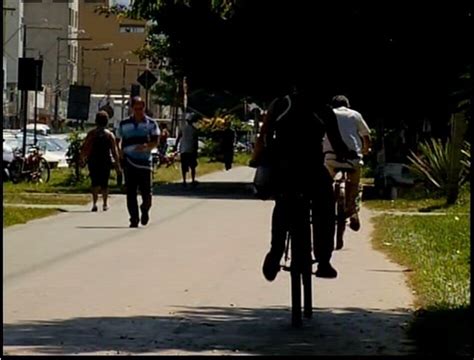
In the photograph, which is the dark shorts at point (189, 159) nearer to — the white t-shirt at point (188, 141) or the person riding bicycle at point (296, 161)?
the white t-shirt at point (188, 141)

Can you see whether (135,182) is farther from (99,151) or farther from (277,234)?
(277,234)

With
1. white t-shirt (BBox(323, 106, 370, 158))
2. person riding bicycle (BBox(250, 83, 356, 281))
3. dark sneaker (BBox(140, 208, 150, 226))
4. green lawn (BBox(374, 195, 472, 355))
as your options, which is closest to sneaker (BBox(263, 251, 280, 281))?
person riding bicycle (BBox(250, 83, 356, 281))

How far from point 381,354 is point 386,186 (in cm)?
2305

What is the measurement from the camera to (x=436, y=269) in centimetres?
1441

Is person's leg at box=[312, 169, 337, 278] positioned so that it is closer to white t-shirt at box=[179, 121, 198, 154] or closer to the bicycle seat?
the bicycle seat

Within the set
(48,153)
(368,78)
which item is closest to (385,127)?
(368,78)

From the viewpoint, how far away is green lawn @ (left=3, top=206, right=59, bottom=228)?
70.5ft

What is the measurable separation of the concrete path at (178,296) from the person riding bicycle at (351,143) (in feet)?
2.33

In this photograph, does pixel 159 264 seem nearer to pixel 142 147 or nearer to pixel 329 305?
pixel 329 305

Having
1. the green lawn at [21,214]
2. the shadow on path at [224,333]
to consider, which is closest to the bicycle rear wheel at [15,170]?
the green lawn at [21,214]

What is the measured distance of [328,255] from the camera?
10.9 metres

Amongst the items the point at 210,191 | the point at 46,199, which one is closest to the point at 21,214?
the point at 46,199

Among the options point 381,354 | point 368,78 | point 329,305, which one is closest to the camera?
point 381,354

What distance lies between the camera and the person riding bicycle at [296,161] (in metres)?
10.3
